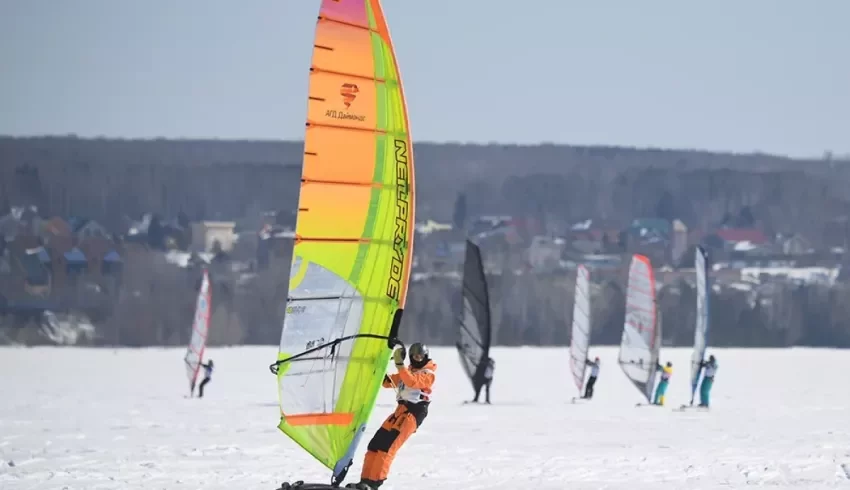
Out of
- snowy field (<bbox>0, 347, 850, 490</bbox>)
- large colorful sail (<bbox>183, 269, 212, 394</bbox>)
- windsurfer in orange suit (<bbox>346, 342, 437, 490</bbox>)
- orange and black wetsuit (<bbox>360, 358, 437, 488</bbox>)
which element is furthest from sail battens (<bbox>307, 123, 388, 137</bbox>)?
large colorful sail (<bbox>183, 269, 212, 394</bbox>)

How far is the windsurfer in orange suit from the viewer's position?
29.0ft

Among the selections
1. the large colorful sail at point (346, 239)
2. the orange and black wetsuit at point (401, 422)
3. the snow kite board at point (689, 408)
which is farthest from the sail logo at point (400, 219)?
the snow kite board at point (689, 408)

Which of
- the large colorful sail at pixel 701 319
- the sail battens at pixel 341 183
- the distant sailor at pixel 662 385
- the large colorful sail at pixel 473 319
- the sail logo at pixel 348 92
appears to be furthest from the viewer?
the large colorful sail at pixel 473 319

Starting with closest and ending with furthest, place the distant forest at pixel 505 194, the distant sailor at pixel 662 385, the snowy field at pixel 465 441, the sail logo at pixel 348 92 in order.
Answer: the sail logo at pixel 348 92
the snowy field at pixel 465 441
the distant sailor at pixel 662 385
the distant forest at pixel 505 194

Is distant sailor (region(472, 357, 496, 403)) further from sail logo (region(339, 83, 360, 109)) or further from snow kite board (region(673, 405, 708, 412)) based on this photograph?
A: sail logo (region(339, 83, 360, 109))

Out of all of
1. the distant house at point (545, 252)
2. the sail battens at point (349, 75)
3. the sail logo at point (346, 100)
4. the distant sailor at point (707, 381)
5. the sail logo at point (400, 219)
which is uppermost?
the sail battens at point (349, 75)

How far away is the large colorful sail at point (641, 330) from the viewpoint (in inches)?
927

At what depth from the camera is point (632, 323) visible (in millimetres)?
24750

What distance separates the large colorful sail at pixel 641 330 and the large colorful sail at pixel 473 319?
214cm

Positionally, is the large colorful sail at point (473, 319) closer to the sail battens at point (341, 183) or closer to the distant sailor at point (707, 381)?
the distant sailor at point (707, 381)

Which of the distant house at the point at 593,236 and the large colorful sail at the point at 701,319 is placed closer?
the large colorful sail at the point at 701,319

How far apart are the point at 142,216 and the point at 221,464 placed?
90158 mm

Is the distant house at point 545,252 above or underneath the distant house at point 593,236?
underneath

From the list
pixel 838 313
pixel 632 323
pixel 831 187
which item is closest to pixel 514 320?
pixel 838 313
